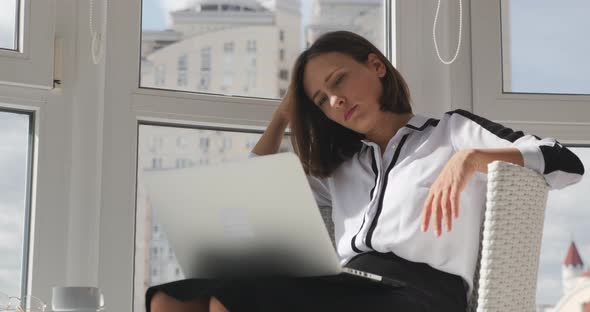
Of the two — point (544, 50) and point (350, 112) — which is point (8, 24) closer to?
point (350, 112)

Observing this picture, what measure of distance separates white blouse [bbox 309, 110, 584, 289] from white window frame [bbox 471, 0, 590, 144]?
15.8 inches

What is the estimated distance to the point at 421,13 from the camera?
2.59 meters

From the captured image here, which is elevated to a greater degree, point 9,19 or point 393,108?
point 9,19

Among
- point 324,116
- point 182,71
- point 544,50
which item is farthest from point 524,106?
point 182,71

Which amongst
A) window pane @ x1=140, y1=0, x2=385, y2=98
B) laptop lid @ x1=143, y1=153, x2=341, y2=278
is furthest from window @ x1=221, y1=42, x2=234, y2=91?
laptop lid @ x1=143, y1=153, x2=341, y2=278

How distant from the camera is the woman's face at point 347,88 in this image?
7.25ft

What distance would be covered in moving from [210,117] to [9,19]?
58 cm

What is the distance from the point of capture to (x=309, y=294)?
1634 mm

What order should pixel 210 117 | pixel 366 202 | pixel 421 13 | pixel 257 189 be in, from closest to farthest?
pixel 257 189
pixel 366 202
pixel 210 117
pixel 421 13

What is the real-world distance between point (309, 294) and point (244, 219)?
0.65 feet

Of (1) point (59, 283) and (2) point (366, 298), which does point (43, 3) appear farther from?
(2) point (366, 298)

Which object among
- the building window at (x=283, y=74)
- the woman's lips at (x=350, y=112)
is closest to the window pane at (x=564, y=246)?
the woman's lips at (x=350, y=112)

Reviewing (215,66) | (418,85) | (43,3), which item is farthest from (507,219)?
(43,3)

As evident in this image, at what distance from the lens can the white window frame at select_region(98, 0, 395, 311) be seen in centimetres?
226
